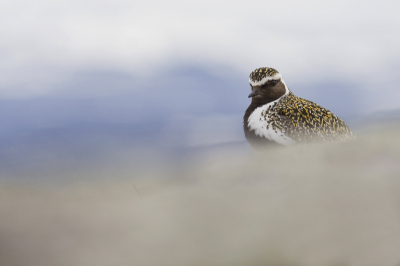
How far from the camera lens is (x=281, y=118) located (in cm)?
131

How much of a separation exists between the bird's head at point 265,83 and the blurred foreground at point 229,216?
2.64 ft

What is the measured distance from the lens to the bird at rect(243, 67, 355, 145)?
123cm

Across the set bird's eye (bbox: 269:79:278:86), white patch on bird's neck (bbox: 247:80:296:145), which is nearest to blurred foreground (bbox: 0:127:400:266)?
white patch on bird's neck (bbox: 247:80:296:145)

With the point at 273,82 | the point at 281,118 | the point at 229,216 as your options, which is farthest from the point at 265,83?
the point at 229,216

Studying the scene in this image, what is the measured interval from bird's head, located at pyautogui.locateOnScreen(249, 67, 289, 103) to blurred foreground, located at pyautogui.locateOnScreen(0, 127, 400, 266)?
80 centimetres

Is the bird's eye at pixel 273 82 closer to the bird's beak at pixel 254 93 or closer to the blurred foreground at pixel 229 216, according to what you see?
the bird's beak at pixel 254 93

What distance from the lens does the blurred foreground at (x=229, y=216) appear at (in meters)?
0.53

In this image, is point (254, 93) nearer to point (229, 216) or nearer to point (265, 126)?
point (265, 126)

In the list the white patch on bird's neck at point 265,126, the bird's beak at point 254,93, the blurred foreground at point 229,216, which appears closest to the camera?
the blurred foreground at point 229,216

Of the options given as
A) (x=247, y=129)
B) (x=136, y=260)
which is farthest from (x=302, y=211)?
(x=247, y=129)

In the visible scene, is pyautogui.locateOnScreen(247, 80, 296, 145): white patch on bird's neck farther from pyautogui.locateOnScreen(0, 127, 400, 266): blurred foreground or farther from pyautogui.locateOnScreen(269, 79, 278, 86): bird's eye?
pyautogui.locateOnScreen(0, 127, 400, 266): blurred foreground

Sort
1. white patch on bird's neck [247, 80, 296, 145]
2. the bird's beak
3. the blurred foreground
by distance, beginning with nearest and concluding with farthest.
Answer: the blurred foreground
white patch on bird's neck [247, 80, 296, 145]
the bird's beak

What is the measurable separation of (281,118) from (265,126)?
8 centimetres

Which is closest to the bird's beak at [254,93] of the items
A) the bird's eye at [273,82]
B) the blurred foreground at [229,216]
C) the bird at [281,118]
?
the bird at [281,118]
